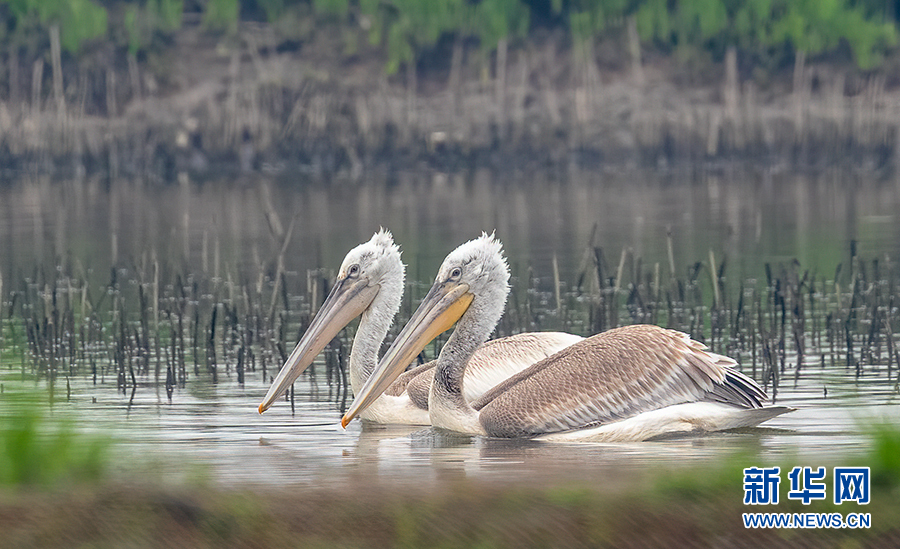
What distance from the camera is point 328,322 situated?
11.2 meters

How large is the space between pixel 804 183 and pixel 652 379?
31.1 meters

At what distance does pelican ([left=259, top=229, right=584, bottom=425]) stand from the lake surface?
22cm

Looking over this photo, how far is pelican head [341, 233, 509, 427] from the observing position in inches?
408

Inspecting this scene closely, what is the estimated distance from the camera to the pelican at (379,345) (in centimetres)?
1087

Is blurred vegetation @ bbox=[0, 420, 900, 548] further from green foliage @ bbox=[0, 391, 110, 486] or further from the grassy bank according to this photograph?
the grassy bank

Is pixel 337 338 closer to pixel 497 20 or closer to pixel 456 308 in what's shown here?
pixel 456 308

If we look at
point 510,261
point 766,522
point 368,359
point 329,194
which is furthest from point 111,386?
point 329,194

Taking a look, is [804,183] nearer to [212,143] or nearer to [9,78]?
[212,143]

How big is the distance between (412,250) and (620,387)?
13.7 metres

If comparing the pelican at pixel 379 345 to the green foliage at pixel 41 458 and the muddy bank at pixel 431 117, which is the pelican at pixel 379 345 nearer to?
the green foliage at pixel 41 458

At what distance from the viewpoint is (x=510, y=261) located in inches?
850

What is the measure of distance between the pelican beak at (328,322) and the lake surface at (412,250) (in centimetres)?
29

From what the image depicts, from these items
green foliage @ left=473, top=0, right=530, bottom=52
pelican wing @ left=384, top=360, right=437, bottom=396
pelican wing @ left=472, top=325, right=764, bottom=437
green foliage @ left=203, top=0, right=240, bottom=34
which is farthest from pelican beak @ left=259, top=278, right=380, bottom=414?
green foliage @ left=203, top=0, right=240, bottom=34

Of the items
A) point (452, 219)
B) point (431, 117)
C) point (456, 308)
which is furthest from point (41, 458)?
point (431, 117)
